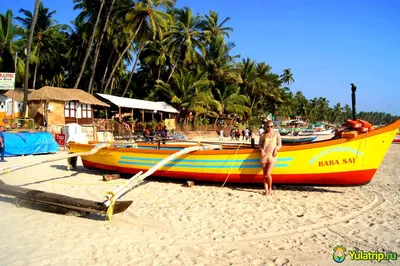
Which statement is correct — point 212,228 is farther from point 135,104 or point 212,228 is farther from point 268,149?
point 135,104

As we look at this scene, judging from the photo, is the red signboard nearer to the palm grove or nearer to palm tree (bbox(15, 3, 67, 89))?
the palm grove

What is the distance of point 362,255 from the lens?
136 inches

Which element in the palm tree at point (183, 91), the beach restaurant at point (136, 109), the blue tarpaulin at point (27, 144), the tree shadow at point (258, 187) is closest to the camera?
the tree shadow at point (258, 187)

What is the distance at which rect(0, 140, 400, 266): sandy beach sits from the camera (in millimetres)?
3445

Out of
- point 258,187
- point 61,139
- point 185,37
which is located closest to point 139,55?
point 185,37

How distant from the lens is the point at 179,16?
32.5m

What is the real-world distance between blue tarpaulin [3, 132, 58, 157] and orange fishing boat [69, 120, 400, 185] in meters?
8.26

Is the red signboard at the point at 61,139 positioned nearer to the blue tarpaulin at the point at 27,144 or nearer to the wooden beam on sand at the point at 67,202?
the blue tarpaulin at the point at 27,144

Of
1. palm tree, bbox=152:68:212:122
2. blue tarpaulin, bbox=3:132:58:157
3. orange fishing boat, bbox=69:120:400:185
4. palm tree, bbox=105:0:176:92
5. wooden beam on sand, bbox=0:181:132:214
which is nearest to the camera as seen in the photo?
wooden beam on sand, bbox=0:181:132:214

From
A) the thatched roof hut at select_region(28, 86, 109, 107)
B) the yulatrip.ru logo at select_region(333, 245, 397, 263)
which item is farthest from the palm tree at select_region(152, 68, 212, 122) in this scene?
the yulatrip.ru logo at select_region(333, 245, 397, 263)

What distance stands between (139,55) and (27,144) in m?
20.2

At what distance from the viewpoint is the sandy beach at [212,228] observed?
11.3 feet

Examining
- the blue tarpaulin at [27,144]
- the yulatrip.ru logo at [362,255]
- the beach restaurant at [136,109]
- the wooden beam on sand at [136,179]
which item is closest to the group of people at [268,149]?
the wooden beam on sand at [136,179]

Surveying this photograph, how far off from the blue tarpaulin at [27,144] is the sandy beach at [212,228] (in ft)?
24.1
